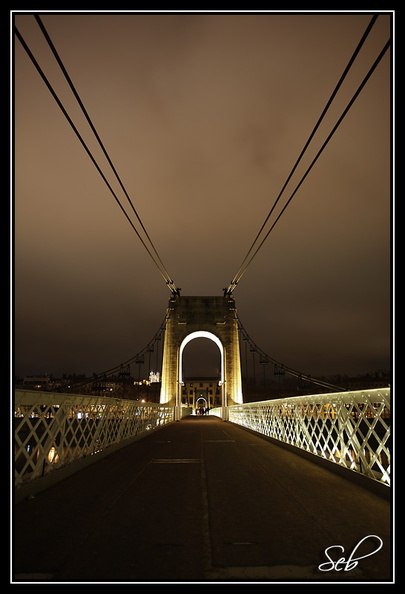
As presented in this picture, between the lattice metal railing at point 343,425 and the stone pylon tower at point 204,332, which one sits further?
the stone pylon tower at point 204,332

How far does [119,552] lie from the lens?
9.24 ft

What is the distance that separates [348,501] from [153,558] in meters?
2.42

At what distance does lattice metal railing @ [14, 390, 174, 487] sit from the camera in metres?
4.68

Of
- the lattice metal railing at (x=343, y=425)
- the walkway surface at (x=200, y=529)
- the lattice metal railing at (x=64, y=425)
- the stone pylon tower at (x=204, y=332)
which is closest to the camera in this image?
the walkway surface at (x=200, y=529)

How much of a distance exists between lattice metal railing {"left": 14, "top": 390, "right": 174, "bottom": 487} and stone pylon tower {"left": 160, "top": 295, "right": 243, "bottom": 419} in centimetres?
1808

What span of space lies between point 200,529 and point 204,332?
1119 inches

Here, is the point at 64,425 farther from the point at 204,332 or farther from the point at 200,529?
the point at 204,332

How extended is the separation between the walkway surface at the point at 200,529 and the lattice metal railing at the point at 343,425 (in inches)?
15.4

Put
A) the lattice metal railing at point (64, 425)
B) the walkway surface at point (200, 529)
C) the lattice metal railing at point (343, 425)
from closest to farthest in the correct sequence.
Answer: the walkway surface at point (200, 529)
the lattice metal railing at point (343, 425)
the lattice metal railing at point (64, 425)

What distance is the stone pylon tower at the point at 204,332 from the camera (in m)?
29.7

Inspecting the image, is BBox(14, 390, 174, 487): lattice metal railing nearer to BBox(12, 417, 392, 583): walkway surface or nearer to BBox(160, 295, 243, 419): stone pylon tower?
BBox(12, 417, 392, 583): walkway surface
